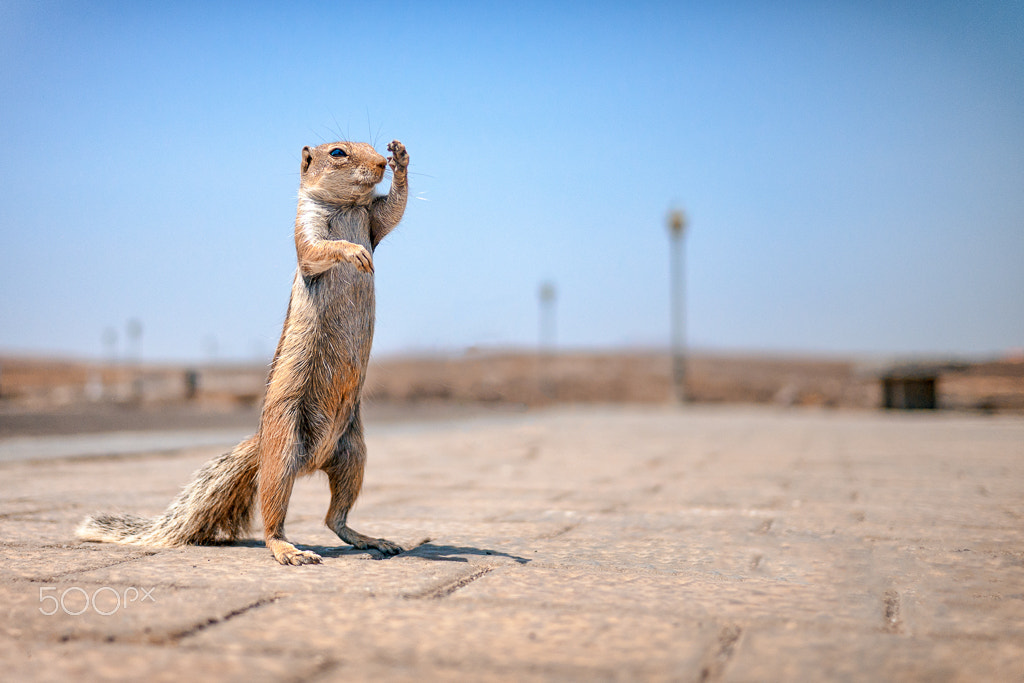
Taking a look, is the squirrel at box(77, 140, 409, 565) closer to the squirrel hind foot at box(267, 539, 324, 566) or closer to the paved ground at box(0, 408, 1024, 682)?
the squirrel hind foot at box(267, 539, 324, 566)

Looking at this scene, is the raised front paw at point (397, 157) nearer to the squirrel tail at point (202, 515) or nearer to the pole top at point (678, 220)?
the squirrel tail at point (202, 515)

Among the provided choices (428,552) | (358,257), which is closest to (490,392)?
(428,552)

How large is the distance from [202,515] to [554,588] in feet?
6.34

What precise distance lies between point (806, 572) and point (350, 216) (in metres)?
2.56

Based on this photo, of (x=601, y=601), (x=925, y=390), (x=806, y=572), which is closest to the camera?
(x=601, y=601)

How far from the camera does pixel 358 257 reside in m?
3.40

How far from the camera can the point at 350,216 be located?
157 inches

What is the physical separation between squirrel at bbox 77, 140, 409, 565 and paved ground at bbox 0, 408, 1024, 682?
0.19 metres

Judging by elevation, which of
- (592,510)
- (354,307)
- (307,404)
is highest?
(354,307)

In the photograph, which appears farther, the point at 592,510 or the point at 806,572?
the point at 592,510

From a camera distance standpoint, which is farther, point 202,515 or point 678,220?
point 678,220

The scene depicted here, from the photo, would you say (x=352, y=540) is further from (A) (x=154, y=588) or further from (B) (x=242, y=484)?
(A) (x=154, y=588)

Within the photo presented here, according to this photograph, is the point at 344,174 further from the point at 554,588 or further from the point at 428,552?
the point at 554,588

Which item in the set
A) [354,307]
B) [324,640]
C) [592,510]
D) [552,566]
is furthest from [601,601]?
[592,510]
